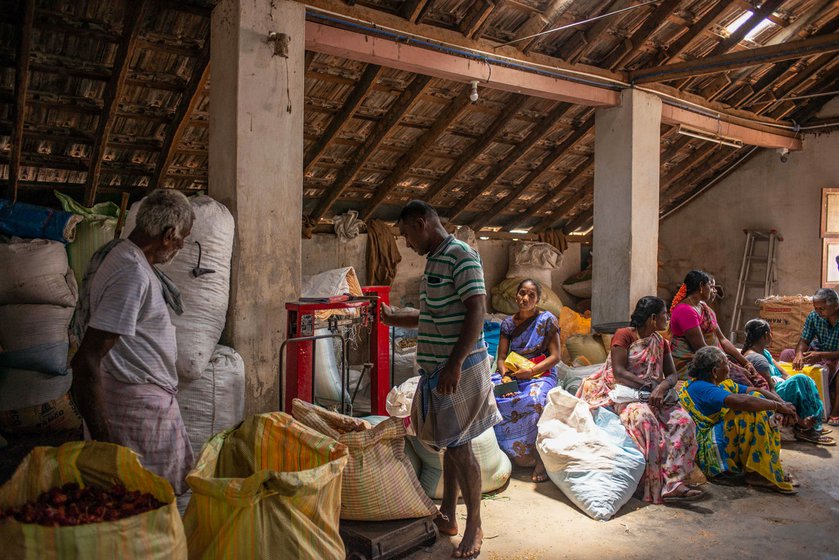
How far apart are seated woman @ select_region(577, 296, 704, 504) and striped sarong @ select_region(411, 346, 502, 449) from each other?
1.42 meters

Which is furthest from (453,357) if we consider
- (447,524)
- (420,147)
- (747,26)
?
(747,26)

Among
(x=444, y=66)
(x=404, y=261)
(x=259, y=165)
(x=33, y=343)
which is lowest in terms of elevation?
(x=33, y=343)

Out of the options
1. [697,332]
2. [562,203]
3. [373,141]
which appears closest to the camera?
[697,332]

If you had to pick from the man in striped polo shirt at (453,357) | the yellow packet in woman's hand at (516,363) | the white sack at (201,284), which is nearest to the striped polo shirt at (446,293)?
the man in striped polo shirt at (453,357)

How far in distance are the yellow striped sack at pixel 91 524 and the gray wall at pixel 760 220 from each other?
9.82 metres

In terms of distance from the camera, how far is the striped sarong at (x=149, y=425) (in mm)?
2285

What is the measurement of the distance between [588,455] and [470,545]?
1.08m

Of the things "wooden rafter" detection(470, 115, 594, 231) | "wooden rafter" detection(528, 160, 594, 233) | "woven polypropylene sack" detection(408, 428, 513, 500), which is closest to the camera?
"woven polypropylene sack" detection(408, 428, 513, 500)

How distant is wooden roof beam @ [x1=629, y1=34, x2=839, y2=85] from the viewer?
5527 millimetres

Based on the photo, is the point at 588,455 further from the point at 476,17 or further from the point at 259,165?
the point at 476,17

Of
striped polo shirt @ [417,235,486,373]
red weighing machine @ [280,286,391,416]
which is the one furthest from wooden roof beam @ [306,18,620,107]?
striped polo shirt @ [417,235,486,373]

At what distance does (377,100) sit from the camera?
5930mm

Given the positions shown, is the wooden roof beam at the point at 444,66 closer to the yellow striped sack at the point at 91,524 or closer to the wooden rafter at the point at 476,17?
the wooden rafter at the point at 476,17

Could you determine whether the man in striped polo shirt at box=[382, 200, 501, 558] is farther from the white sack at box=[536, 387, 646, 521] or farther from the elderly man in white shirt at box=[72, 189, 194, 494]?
the elderly man in white shirt at box=[72, 189, 194, 494]
